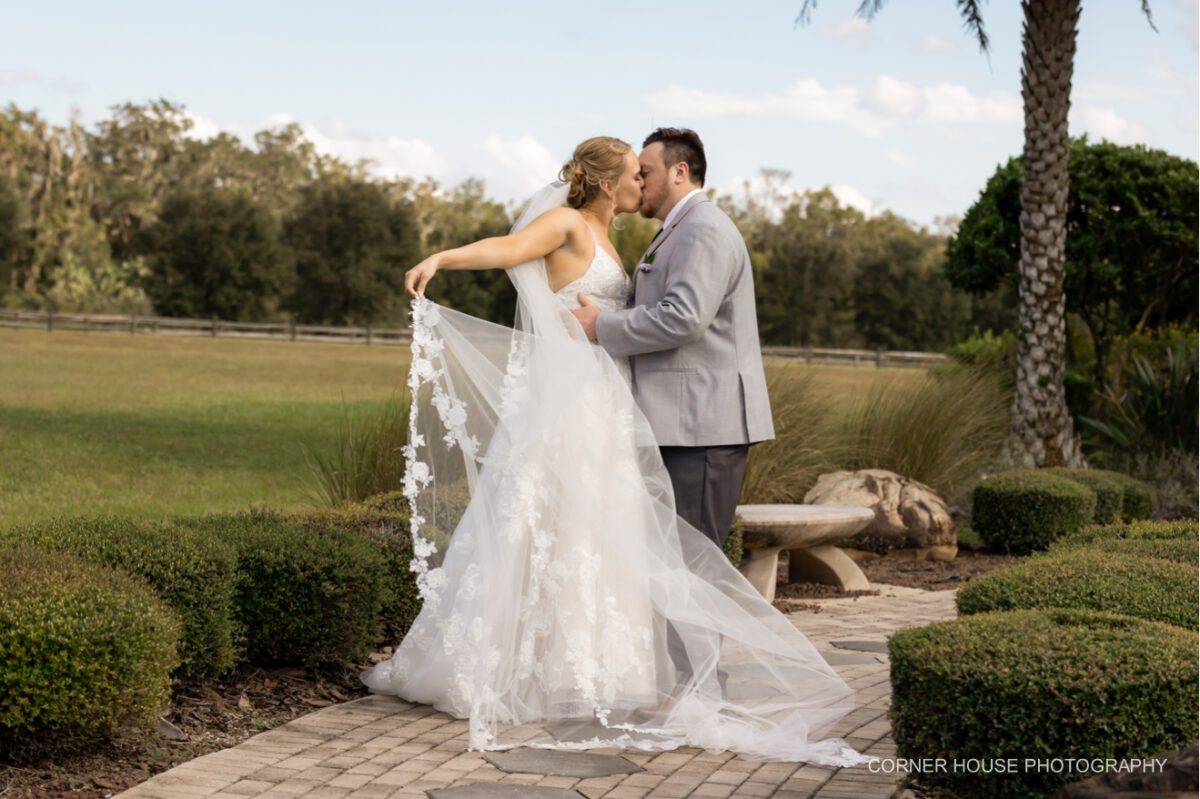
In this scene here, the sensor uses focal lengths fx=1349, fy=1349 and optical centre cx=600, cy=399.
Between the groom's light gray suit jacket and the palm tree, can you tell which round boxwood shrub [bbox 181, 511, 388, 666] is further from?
the palm tree

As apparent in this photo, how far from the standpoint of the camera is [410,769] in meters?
4.44

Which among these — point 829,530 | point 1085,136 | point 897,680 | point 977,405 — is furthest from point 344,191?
point 897,680

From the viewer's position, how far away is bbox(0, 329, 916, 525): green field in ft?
43.2

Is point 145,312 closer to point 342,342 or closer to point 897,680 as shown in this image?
point 342,342

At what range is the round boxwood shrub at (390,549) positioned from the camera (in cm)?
627

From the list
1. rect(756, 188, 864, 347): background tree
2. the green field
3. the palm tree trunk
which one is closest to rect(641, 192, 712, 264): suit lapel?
the green field

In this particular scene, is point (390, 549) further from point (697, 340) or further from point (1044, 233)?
point (1044, 233)

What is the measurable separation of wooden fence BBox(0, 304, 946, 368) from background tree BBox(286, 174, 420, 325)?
5.70 metres

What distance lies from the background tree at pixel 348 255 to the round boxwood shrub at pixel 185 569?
53976 millimetres

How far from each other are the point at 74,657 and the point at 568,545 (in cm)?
178

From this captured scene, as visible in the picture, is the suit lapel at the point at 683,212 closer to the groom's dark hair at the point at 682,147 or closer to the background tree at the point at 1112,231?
the groom's dark hair at the point at 682,147

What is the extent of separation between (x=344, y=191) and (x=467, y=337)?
5628cm

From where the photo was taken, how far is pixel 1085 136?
18.8m

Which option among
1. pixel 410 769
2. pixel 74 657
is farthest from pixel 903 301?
pixel 74 657
